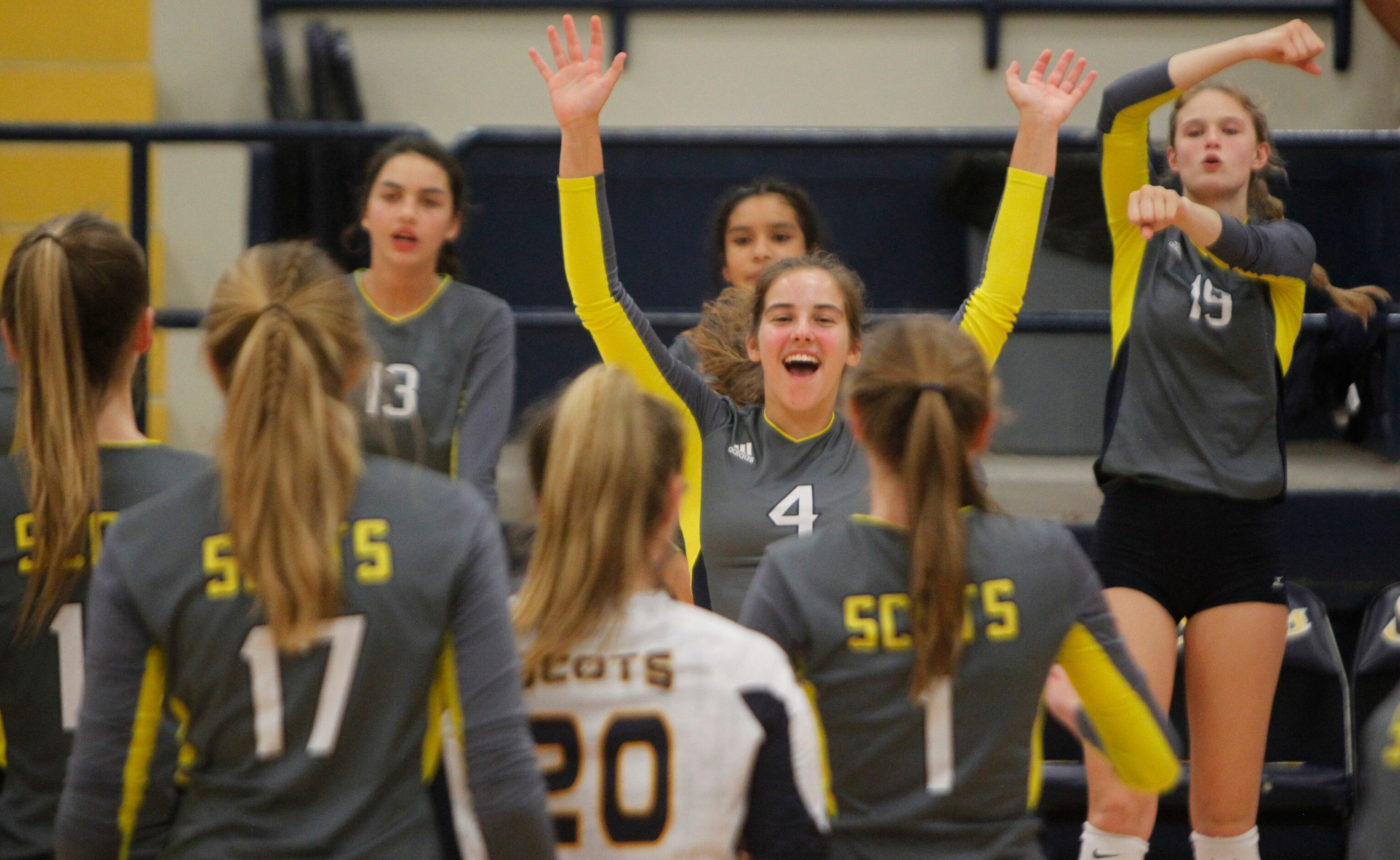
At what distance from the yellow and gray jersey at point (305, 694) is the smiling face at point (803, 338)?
1.14 m

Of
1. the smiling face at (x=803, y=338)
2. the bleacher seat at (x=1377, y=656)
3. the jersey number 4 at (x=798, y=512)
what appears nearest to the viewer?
the jersey number 4 at (x=798, y=512)

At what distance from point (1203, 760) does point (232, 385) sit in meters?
2.11

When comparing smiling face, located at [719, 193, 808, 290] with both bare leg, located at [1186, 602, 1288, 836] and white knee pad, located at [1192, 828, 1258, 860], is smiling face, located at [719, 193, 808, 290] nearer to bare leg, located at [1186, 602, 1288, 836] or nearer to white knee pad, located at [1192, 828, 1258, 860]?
bare leg, located at [1186, 602, 1288, 836]

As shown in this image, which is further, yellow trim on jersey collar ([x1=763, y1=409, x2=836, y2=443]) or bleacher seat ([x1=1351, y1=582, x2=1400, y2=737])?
bleacher seat ([x1=1351, y1=582, x2=1400, y2=737])

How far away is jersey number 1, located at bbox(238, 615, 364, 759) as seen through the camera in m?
1.58

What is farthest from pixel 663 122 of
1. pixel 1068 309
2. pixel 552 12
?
pixel 1068 309

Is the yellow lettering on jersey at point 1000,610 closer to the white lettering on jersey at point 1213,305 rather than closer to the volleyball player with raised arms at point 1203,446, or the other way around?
the volleyball player with raised arms at point 1203,446

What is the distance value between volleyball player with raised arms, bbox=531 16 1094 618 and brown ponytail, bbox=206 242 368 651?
86cm

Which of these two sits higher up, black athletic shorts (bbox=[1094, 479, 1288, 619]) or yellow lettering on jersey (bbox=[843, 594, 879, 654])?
yellow lettering on jersey (bbox=[843, 594, 879, 654])

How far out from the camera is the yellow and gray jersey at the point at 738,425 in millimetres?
2586

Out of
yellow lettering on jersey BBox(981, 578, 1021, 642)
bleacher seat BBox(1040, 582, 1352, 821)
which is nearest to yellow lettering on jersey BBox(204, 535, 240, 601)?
yellow lettering on jersey BBox(981, 578, 1021, 642)

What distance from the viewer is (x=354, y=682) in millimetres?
1585

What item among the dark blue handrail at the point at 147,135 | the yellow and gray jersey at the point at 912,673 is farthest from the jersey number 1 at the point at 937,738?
the dark blue handrail at the point at 147,135

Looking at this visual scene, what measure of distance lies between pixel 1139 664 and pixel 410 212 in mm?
1852
